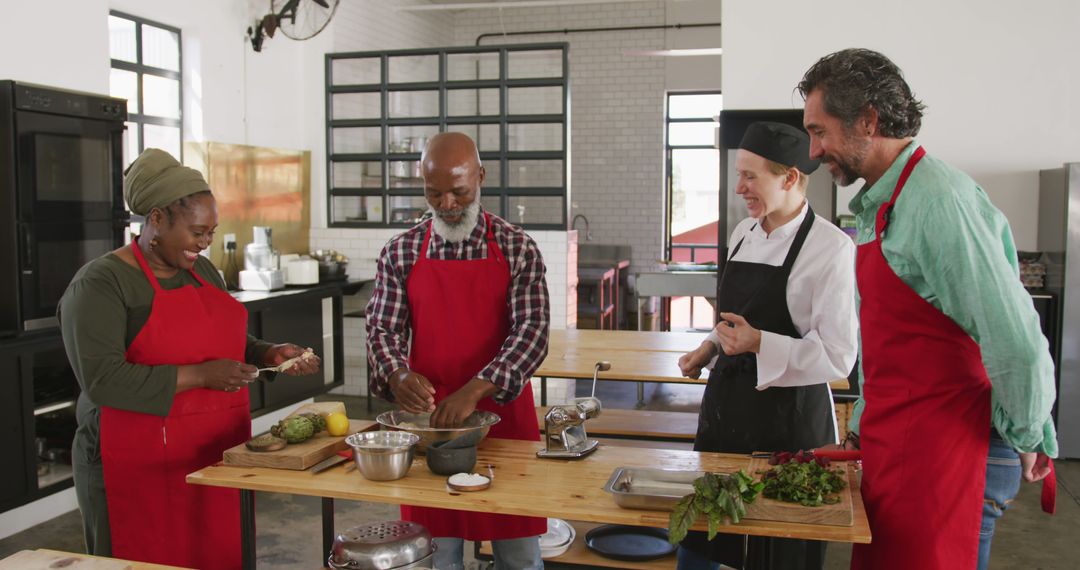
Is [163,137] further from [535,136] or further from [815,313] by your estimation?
[815,313]

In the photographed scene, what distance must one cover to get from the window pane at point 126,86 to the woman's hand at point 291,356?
12.7 ft

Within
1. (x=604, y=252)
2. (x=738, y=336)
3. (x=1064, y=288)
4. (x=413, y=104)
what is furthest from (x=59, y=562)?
(x=604, y=252)

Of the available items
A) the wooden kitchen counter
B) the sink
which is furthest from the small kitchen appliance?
the sink

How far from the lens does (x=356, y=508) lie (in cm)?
508

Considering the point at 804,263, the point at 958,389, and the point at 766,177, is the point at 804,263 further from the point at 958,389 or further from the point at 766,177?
the point at 958,389

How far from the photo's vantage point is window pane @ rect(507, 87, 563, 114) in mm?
7262

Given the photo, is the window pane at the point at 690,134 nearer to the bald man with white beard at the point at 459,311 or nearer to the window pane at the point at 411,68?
the window pane at the point at 411,68

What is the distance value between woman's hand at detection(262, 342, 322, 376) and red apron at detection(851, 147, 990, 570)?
1713 millimetres

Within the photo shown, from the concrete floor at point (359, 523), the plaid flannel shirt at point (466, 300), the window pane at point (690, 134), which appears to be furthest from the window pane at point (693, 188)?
the plaid flannel shirt at point (466, 300)

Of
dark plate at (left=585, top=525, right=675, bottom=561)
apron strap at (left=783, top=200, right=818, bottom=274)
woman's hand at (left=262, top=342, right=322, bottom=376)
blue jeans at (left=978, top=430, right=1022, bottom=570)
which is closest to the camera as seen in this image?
blue jeans at (left=978, top=430, right=1022, bottom=570)

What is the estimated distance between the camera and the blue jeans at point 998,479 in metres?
2.04

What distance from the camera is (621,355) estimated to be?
4887 millimetres

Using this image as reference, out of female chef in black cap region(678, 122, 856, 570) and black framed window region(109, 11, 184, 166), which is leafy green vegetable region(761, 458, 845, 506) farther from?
black framed window region(109, 11, 184, 166)

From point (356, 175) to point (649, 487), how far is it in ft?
20.4
